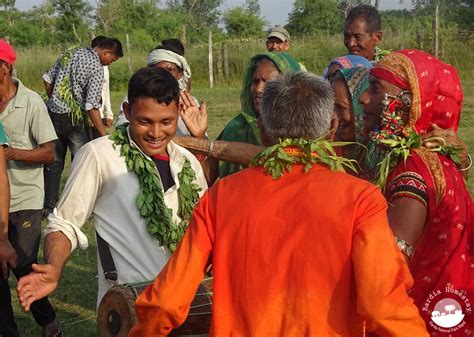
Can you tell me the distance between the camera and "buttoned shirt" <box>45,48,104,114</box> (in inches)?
385

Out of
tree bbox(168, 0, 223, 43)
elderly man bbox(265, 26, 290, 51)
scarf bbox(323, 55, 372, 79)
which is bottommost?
tree bbox(168, 0, 223, 43)

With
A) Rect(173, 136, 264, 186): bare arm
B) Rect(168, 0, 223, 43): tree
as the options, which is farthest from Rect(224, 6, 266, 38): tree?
Rect(173, 136, 264, 186): bare arm

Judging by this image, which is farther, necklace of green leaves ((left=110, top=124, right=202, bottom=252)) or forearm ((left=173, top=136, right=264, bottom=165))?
forearm ((left=173, top=136, right=264, bottom=165))

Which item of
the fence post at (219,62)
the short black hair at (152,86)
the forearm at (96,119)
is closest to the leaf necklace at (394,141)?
the short black hair at (152,86)

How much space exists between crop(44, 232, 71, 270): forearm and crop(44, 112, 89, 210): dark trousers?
6290mm

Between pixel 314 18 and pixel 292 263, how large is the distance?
192ft

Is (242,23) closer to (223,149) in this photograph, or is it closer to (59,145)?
(59,145)

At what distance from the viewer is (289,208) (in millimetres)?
2527

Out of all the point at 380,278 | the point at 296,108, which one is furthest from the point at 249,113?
the point at 380,278

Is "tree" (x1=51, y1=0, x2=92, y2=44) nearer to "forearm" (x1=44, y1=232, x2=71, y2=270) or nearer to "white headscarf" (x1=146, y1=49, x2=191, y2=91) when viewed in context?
"white headscarf" (x1=146, y1=49, x2=191, y2=91)

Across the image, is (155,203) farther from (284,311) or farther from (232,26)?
(232,26)

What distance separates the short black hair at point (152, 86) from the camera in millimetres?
3818

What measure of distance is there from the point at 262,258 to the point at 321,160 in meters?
0.37

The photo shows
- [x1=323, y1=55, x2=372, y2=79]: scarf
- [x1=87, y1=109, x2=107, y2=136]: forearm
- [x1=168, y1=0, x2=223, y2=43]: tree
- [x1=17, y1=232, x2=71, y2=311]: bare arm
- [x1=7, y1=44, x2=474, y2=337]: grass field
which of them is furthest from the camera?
[x1=168, y1=0, x2=223, y2=43]: tree
